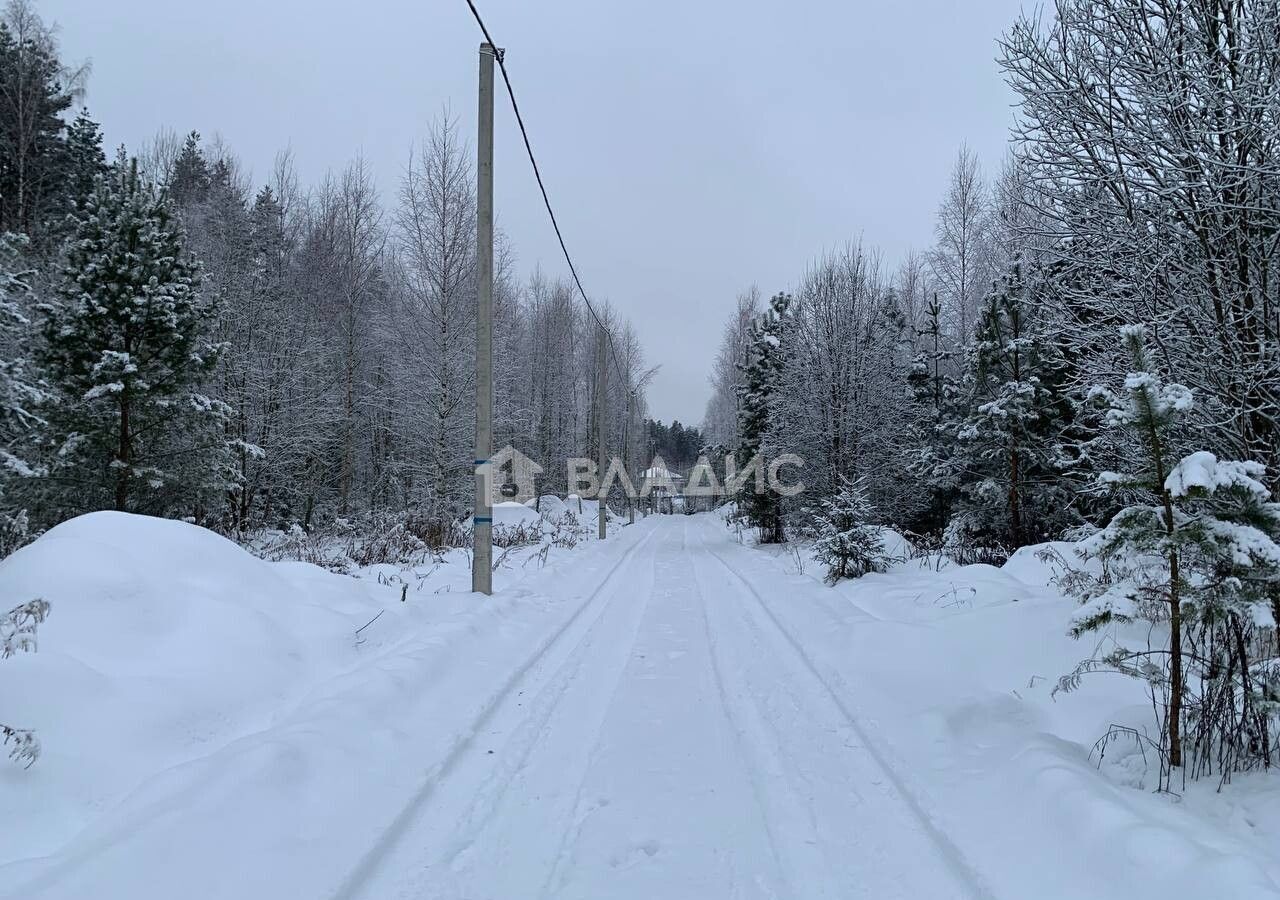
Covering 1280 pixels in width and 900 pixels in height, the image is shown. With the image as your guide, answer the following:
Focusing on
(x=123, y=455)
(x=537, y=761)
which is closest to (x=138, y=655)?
(x=537, y=761)

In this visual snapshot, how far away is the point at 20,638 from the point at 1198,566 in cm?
614

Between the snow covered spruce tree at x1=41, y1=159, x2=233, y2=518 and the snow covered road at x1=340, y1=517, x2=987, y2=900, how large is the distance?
10.1 meters

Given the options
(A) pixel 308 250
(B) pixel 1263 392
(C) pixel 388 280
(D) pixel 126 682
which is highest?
(A) pixel 308 250

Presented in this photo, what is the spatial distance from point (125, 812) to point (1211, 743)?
5.13 m

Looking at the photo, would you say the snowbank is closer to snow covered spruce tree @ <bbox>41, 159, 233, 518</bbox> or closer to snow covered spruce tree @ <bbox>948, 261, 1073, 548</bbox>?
snow covered spruce tree @ <bbox>41, 159, 233, 518</bbox>

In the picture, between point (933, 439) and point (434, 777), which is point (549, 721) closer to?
point (434, 777)

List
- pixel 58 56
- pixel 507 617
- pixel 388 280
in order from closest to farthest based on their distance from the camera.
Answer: pixel 507 617 < pixel 58 56 < pixel 388 280

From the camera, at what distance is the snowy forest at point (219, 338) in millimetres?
10539

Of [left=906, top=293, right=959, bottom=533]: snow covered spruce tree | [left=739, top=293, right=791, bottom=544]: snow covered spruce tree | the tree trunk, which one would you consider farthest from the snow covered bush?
[left=739, top=293, right=791, bottom=544]: snow covered spruce tree

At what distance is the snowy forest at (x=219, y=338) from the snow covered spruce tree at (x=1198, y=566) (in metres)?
11.3

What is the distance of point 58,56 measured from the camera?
21.4m

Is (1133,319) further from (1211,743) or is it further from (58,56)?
(58,56)

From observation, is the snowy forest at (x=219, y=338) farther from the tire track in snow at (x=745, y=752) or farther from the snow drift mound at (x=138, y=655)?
the tire track in snow at (x=745, y=752)

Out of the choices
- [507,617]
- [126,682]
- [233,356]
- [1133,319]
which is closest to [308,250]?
[233,356]
